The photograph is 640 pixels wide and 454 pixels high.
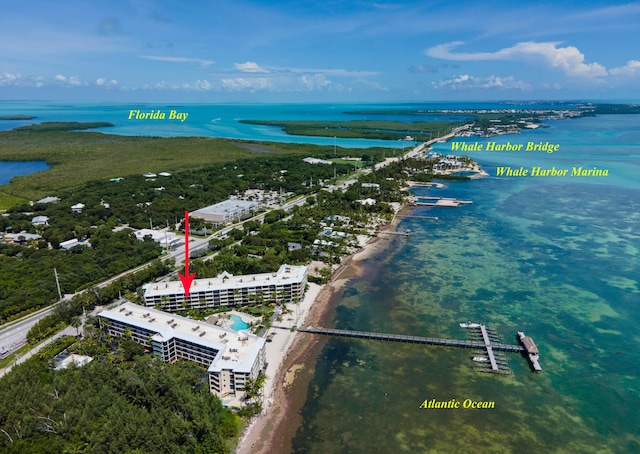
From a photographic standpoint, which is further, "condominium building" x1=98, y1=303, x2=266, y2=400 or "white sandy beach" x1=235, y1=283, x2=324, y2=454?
"condominium building" x1=98, y1=303, x2=266, y2=400

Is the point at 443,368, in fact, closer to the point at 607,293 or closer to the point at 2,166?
the point at 607,293

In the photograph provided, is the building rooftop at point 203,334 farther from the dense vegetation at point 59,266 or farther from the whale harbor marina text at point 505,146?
the whale harbor marina text at point 505,146

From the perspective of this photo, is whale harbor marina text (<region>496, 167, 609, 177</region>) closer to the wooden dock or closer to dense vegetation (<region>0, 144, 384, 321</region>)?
the wooden dock

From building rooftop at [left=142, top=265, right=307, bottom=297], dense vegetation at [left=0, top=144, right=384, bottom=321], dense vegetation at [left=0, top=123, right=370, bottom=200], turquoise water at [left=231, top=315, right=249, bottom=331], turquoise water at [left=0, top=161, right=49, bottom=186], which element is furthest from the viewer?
turquoise water at [left=0, top=161, right=49, bottom=186]

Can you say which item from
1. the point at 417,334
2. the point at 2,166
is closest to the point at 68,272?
the point at 417,334

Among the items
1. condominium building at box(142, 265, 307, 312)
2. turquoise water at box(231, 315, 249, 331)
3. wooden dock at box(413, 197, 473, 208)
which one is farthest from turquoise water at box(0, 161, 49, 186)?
wooden dock at box(413, 197, 473, 208)

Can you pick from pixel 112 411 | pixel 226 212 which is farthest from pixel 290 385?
pixel 226 212
